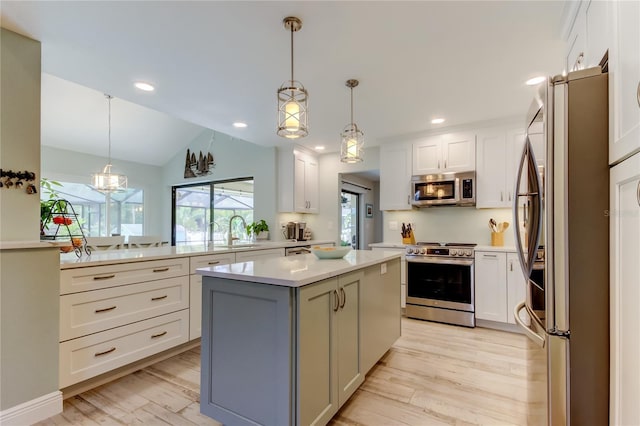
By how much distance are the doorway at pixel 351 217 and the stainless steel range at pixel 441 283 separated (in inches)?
93.9

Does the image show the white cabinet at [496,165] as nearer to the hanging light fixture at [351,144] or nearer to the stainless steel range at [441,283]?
the stainless steel range at [441,283]

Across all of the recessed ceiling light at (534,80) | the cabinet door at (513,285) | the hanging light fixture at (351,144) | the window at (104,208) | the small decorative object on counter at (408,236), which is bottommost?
the cabinet door at (513,285)

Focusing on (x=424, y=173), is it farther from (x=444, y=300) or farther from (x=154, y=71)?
(x=154, y=71)

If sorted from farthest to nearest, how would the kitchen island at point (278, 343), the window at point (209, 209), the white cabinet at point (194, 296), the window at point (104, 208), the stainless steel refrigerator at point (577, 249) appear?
the window at point (209, 209) < the window at point (104, 208) < the white cabinet at point (194, 296) < the kitchen island at point (278, 343) < the stainless steel refrigerator at point (577, 249)

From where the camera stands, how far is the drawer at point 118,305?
6.82ft

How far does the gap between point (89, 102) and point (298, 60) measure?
170 inches

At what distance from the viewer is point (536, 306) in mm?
1442

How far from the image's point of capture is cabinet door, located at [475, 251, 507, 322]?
344 cm

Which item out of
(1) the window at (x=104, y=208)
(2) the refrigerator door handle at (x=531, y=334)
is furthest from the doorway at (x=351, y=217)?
(2) the refrigerator door handle at (x=531, y=334)

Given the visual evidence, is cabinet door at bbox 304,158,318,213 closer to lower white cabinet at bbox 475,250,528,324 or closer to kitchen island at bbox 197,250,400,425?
lower white cabinet at bbox 475,250,528,324

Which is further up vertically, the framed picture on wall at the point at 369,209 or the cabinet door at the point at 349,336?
the framed picture on wall at the point at 369,209

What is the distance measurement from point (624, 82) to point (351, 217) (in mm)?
5573

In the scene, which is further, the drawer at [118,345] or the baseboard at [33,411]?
the drawer at [118,345]

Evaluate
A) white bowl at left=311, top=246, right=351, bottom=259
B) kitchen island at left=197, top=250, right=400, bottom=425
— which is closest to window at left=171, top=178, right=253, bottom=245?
white bowl at left=311, top=246, right=351, bottom=259
